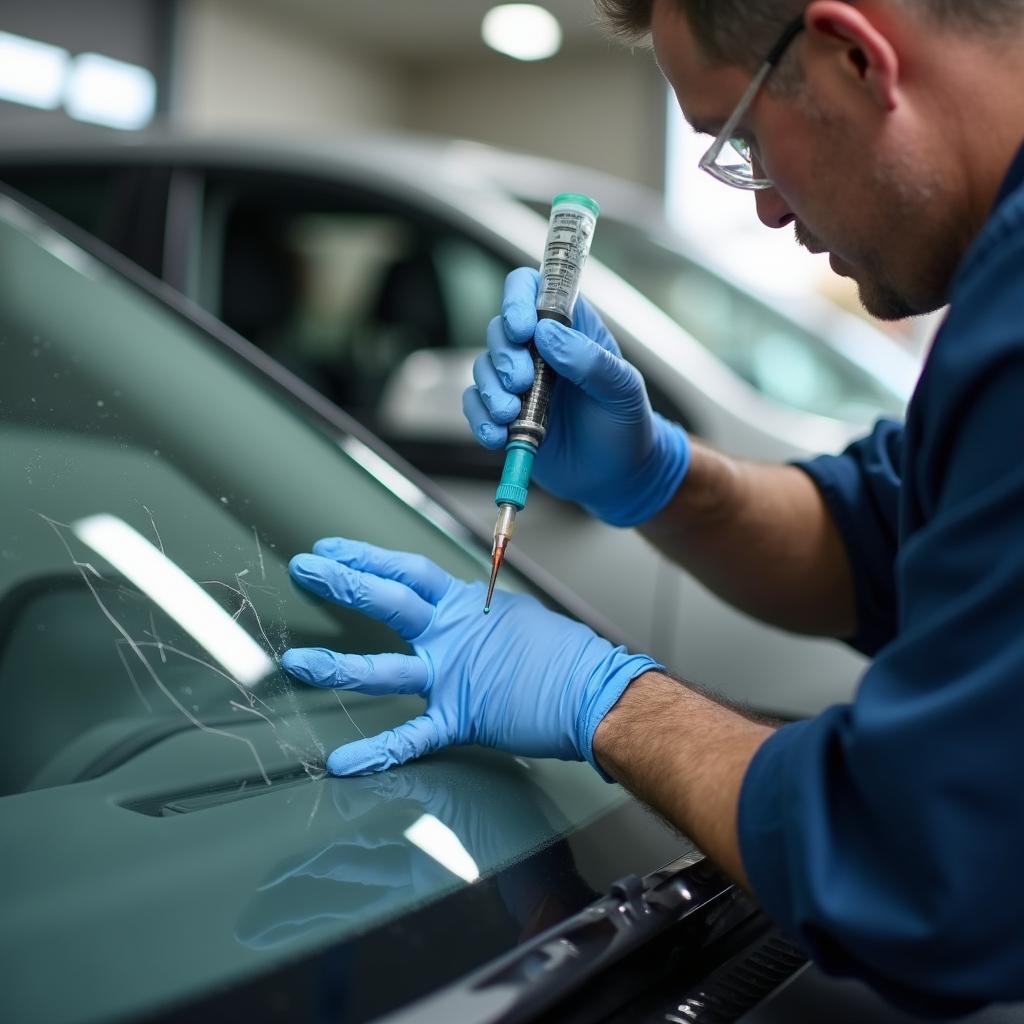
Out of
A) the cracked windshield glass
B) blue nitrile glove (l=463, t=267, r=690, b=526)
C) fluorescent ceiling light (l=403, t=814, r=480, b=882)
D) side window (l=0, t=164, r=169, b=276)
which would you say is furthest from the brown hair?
side window (l=0, t=164, r=169, b=276)

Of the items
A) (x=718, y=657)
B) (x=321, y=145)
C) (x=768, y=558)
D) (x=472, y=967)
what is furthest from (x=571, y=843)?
(x=321, y=145)

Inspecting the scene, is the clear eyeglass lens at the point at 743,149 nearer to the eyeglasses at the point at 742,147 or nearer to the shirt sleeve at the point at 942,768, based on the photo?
the eyeglasses at the point at 742,147

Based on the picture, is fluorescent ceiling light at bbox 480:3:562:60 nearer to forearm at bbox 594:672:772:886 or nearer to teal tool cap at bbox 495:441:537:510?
teal tool cap at bbox 495:441:537:510

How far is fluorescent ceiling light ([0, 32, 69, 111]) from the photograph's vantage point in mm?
6668

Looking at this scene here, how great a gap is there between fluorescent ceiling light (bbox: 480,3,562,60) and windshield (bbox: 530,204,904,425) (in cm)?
584

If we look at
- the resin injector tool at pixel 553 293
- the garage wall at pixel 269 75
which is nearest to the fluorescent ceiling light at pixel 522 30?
the garage wall at pixel 269 75

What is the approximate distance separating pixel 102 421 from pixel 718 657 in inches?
60.8

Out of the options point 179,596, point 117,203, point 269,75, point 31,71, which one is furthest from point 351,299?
point 269,75

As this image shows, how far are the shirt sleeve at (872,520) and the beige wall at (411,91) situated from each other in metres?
6.82

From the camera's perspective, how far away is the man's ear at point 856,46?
88 centimetres

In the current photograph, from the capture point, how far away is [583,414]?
1.40 metres

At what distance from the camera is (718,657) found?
2.33 m

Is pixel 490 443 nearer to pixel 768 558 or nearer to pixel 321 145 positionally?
pixel 768 558

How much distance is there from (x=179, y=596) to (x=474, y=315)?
7.12ft
